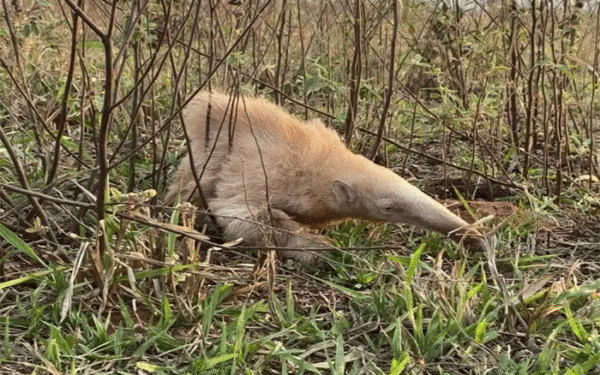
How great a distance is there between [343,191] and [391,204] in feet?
0.76

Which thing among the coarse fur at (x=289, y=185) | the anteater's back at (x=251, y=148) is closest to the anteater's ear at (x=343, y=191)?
the coarse fur at (x=289, y=185)

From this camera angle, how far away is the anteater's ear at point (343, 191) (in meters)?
4.06

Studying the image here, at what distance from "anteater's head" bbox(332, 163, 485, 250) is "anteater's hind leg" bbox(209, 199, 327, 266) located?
24 centimetres

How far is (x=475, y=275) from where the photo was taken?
391cm

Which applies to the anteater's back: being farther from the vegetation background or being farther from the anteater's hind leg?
the vegetation background

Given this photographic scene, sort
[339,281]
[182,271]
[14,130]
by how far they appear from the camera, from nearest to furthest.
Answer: [182,271]
[339,281]
[14,130]

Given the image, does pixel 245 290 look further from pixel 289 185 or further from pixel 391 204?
pixel 391 204

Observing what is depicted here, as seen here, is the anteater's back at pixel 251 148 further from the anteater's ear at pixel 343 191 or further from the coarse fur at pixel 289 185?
the anteater's ear at pixel 343 191

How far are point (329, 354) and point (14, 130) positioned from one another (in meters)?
3.01

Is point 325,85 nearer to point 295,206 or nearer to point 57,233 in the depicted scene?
point 295,206

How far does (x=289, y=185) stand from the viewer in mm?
4129

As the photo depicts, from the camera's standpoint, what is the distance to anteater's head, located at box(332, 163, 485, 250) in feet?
13.1

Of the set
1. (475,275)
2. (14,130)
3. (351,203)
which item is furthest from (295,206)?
(14,130)

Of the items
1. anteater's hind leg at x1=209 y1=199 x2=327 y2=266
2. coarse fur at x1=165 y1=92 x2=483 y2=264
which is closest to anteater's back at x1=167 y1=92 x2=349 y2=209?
coarse fur at x1=165 y1=92 x2=483 y2=264
